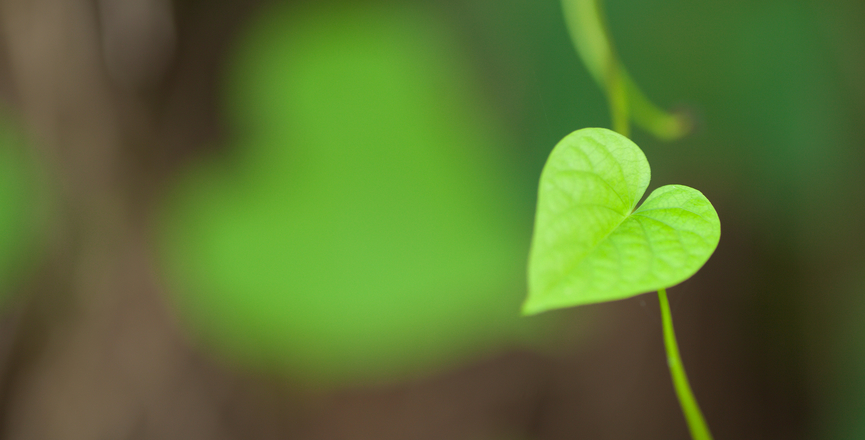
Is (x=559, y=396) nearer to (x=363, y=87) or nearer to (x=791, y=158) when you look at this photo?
(x=791, y=158)

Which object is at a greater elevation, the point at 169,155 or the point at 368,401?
the point at 169,155

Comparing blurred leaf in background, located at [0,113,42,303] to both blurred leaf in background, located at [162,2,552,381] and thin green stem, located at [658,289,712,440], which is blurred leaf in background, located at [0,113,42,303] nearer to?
blurred leaf in background, located at [162,2,552,381]

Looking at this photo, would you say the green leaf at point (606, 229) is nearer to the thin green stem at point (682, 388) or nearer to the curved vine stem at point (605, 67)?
the thin green stem at point (682, 388)

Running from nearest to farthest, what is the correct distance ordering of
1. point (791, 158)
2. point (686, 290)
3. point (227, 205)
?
1. point (791, 158)
2. point (686, 290)
3. point (227, 205)

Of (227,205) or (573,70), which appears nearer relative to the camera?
(573,70)

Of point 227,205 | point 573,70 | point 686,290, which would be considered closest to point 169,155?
point 227,205

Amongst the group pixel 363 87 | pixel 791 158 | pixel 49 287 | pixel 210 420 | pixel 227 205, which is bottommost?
pixel 210 420

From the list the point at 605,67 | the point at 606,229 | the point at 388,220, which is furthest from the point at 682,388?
the point at 388,220
